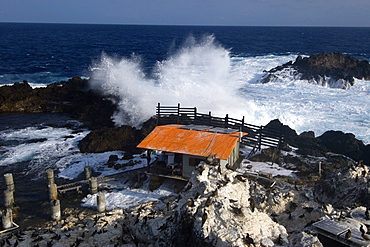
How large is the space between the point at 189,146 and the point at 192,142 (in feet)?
1.28

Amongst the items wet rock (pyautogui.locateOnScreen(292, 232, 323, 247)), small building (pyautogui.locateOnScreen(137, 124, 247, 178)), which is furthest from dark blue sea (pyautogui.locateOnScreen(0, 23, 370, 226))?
wet rock (pyautogui.locateOnScreen(292, 232, 323, 247))

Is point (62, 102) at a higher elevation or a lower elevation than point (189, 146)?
lower

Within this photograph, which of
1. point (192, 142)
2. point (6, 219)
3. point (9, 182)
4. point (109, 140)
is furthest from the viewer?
point (109, 140)

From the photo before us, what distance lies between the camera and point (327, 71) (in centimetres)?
5344

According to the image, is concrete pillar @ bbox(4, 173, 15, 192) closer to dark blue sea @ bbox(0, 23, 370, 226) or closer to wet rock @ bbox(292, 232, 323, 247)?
dark blue sea @ bbox(0, 23, 370, 226)

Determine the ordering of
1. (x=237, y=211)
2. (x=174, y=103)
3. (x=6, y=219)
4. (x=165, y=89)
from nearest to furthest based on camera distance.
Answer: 1. (x=237, y=211)
2. (x=6, y=219)
3. (x=174, y=103)
4. (x=165, y=89)

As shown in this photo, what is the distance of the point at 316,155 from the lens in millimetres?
23828

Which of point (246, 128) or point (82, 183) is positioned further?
point (246, 128)

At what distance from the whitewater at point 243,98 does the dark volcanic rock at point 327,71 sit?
148 centimetres

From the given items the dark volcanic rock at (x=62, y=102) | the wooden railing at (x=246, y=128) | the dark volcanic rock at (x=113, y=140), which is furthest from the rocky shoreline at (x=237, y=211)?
the dark volcanic rock at (x=62, y=102)

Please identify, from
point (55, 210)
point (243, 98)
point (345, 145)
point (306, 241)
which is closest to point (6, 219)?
point (55, 210)

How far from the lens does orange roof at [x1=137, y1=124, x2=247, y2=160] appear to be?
63.4 ft

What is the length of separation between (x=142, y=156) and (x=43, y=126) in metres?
12.6

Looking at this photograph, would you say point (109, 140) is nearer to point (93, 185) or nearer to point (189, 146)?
point (93, 185)
